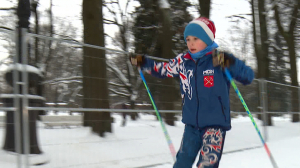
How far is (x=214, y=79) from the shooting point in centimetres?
258

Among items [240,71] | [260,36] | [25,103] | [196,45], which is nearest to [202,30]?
[196,45]

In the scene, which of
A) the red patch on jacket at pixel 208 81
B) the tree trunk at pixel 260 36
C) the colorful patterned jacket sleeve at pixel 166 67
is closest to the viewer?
the red patch on jacket at pixel 208 81

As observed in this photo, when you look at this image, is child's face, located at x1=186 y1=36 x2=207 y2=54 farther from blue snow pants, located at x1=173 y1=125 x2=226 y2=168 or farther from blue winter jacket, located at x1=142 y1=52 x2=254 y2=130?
blue snow pants, located at x1=173 y1=125 x2=226 y2=168

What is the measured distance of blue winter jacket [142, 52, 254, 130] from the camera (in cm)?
253

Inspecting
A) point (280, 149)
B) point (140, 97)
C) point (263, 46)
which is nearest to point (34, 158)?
point (140, 97)

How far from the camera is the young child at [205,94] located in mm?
2529

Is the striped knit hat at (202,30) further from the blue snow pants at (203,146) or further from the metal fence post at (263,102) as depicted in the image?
the metal fence post at (263,102)

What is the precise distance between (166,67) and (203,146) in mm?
845

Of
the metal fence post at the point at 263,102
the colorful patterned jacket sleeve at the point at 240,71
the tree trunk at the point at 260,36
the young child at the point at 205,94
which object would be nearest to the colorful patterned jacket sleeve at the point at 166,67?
the young child at the point at 205,94

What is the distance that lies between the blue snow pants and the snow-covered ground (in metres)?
1.90

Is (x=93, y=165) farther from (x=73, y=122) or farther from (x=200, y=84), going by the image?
(x=200, y=84)

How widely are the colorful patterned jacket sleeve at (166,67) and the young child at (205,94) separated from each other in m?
0.11

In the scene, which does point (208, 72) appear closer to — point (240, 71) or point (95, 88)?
point (240, 71)

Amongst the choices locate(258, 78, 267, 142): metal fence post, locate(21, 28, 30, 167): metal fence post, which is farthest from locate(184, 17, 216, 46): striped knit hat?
locate(258, 78, 267, 142): metal fence post
